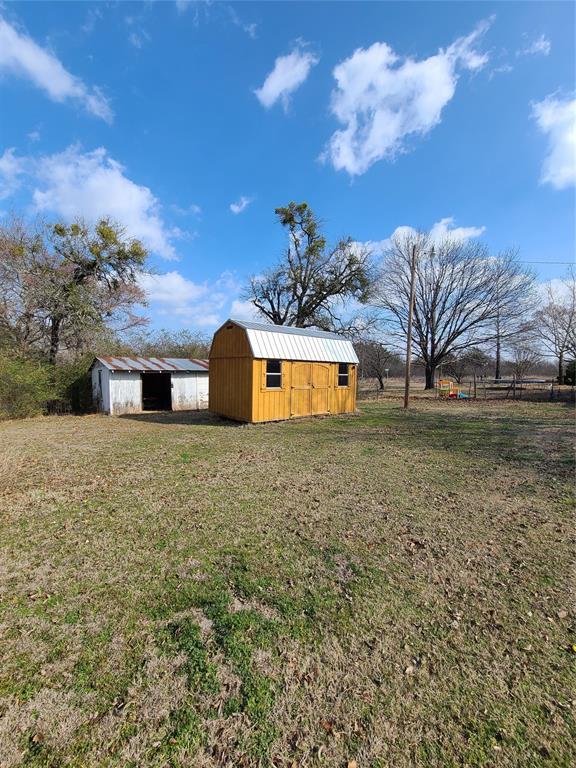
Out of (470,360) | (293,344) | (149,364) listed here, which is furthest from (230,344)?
(470,360)

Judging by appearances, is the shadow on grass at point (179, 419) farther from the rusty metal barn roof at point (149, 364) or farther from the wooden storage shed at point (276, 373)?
the rusty metal barn roof at point (149, 364)

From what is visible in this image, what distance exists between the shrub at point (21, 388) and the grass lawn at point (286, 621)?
8.79m

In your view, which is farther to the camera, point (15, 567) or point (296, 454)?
point (296, 454)

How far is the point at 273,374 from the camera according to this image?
11.4 m

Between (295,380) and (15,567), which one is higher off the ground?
(295,380)

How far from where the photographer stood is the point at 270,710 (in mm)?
1878

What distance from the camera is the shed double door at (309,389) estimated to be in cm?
1210

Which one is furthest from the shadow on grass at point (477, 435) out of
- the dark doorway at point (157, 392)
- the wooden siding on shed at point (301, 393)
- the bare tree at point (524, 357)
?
the bare tree at point (524, 357)

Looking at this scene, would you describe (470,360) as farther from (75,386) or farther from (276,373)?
(75,386)

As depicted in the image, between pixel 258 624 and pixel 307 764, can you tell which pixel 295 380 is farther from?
pixel 307 764

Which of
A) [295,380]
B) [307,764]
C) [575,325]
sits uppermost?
[575,325]

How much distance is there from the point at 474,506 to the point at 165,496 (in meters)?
4.45

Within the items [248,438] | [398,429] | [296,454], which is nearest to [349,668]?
[296,454]

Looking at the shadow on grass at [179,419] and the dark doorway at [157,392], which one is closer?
the shadow on grass at [179,419]
